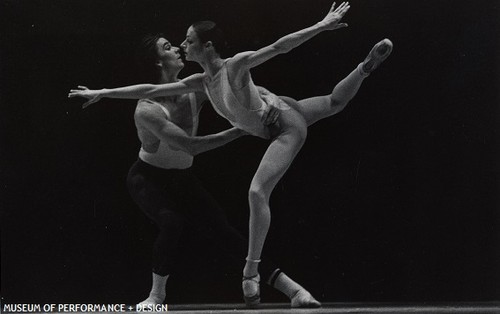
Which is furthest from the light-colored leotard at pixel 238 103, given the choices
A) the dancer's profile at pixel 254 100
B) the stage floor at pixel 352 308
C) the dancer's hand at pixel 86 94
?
the stage floor at pixel 352 308

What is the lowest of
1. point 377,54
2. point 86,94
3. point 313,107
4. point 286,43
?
point 313,107

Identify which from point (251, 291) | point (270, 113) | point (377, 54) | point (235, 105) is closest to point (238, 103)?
point (235, 105)

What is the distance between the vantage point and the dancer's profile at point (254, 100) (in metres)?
3.26

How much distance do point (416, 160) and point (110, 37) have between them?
5.39 ft

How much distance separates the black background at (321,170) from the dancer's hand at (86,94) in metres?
0.04

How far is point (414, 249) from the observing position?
332 centimetres

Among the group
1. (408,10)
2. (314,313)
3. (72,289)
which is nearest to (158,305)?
(72,289)

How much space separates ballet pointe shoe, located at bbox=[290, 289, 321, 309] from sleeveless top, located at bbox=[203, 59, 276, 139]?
782 millimetres

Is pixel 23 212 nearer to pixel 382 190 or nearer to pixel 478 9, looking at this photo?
pixel 382 190

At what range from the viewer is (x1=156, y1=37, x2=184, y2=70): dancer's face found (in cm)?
333

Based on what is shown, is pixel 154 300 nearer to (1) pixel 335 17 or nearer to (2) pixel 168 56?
(2) pixel 168 56

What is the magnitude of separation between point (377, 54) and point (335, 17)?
29cm

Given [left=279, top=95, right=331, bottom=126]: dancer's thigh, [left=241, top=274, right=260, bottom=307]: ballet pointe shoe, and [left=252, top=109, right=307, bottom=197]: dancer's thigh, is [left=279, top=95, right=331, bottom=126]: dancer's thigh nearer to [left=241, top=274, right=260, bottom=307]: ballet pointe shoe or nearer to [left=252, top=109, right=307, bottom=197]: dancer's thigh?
[left=252, top=109, right=307, bottom=197]: dancer's thigh

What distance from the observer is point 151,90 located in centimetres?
330
